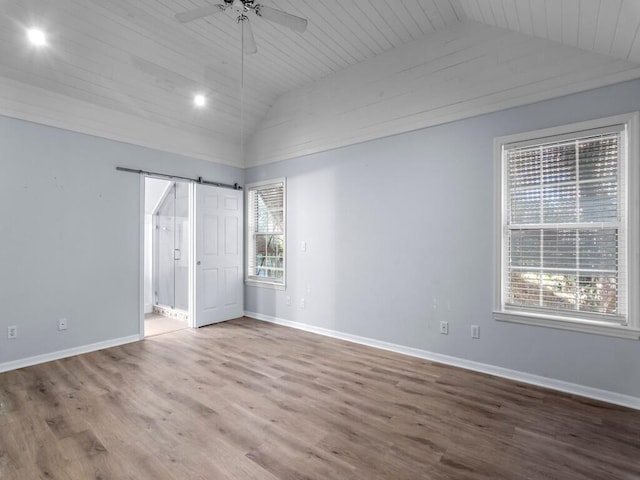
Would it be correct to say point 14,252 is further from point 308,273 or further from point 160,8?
point 308,273

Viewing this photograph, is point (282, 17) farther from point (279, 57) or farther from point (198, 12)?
point (279, 57)

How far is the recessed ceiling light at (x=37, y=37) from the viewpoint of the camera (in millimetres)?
3020

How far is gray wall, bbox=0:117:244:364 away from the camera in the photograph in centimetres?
326

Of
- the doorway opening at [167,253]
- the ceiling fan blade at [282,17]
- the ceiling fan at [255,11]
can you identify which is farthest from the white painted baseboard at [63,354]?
the ceiling fan blade at [282,17]

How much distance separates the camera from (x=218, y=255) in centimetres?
509

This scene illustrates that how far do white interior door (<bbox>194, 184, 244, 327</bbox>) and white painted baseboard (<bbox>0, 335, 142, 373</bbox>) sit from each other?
965 millimetres

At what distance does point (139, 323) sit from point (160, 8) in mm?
3587

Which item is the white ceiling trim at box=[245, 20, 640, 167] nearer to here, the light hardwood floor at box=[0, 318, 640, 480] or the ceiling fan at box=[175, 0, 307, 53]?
the ceiling fan at box=[175, 0, 307, 53]

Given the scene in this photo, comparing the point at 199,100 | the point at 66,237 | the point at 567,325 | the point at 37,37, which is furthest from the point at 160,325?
the point at 567,325

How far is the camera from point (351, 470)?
71.4 inches

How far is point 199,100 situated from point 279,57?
125 centimetres

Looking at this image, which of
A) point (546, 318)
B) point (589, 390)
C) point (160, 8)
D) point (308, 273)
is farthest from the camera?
point (308, 273)

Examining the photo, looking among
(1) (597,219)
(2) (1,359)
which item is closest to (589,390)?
(1) (597,219)

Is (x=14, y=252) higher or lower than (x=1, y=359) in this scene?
higher
